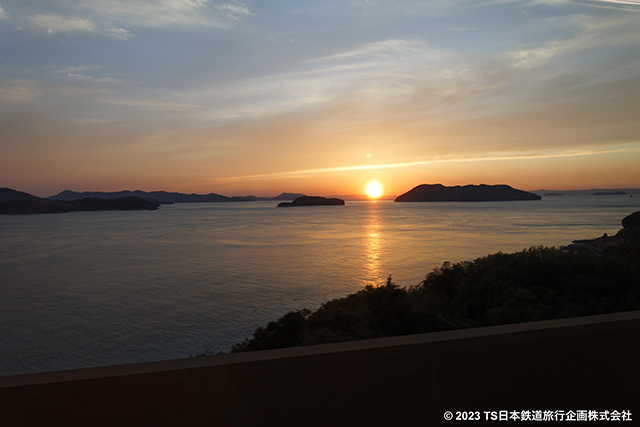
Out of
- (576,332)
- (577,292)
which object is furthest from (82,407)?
(577,292)

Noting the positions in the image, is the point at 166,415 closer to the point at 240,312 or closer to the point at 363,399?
the point at 363,399

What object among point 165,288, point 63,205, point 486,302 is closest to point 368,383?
point 486,302

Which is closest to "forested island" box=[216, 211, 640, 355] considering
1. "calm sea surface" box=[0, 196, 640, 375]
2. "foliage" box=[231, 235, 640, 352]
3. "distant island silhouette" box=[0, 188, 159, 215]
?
"foliage" box=[231, 235, 640, 352]

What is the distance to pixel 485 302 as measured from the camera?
6062 millimetres

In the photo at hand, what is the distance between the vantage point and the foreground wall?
2.04 metres

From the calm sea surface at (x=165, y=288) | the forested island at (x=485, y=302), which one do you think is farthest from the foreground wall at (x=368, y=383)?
the calm sea surface at (x=165, y=288)

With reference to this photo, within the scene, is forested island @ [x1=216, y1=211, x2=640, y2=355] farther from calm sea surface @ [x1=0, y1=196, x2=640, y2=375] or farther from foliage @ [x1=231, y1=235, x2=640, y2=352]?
calm sea surface @ [x1=0, y1=196, x2=640, y2=375]

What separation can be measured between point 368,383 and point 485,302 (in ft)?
14.6

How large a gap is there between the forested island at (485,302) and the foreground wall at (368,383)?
2.42m

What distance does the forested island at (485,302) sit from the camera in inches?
198

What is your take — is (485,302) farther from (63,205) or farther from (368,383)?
(63,205)

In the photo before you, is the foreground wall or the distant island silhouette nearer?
the foreground wall

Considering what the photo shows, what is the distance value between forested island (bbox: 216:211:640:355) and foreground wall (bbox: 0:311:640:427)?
2.42m

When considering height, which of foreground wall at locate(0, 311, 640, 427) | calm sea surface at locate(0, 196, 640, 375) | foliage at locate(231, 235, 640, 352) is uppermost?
foreground wall at locate(0, 311, 640, 427)
